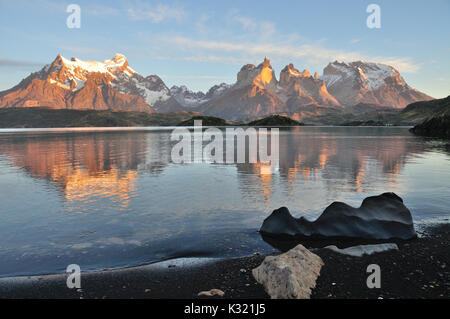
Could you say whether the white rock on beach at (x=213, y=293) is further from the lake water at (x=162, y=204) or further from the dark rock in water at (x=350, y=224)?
the dark rock in water at (x=350, y=224)

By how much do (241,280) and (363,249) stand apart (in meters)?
5.97

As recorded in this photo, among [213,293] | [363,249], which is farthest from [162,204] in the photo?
[363,249]

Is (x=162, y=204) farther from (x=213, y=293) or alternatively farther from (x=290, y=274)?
(x=290, y=274)

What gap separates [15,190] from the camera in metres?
28.2

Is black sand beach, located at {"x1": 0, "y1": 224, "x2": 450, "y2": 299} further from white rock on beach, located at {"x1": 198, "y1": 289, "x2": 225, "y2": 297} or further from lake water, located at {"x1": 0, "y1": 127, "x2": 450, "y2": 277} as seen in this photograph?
lake water, located at {"x1": 0, "y1": 127, "x2": 450, "y2": 277}

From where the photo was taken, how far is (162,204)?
23.1 m

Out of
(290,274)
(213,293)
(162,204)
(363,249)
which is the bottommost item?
(213,293)

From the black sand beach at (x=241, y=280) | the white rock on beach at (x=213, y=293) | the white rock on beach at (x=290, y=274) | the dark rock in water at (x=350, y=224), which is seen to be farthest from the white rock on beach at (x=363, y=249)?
the white rock on beach at (x=213, y=293)

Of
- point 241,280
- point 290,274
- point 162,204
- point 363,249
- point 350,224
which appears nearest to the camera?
point 290,274

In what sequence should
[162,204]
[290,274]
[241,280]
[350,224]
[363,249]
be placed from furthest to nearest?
[162,204] → [350,224] → [363,249] → [241,280] → [290,274]

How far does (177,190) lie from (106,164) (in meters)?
20.6

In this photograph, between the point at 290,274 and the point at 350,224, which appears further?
the point at 350,224

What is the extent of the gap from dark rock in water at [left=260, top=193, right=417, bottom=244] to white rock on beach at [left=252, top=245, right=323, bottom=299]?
4.12 metres
